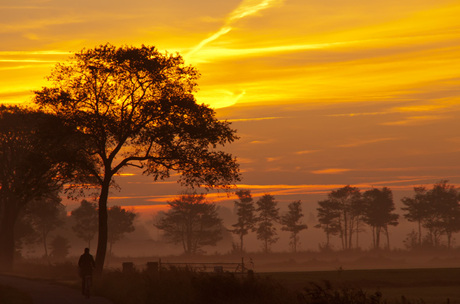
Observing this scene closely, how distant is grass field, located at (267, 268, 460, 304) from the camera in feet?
137

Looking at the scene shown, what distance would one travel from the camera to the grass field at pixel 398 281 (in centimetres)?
4172

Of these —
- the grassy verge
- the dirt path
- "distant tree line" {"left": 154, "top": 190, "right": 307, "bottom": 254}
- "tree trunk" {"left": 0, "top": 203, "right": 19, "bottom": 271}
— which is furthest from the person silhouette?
"distant tree line" {"left": 154, "top": 190, "right": 307, "bottom": 254}

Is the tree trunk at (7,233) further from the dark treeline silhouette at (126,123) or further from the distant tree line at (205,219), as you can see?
the distant tree line at (205,219)

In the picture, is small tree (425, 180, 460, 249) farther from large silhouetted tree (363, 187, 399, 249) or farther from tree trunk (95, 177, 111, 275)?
tree trunk (95, 177, 111, 275)

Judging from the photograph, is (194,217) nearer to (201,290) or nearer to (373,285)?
(373,285)

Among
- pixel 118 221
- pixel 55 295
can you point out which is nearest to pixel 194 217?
pixel 118 221

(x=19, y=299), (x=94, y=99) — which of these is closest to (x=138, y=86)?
(x=94, y=99)

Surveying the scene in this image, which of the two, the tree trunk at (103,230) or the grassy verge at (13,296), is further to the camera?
the tree trunk at (103,230)

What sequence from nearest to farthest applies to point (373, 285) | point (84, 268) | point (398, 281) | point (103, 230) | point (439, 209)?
point (84, 268), point (373, 285), point (103, 230), point (398, 281), point (439, 209)

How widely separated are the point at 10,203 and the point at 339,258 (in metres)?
62.1

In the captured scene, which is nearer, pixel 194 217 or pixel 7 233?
pixel 7 233

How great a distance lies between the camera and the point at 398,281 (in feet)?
161

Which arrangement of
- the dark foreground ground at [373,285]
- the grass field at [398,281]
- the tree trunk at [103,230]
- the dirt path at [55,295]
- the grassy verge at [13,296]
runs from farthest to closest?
the tree trunk at [103,230] < the grass field at [398,281] < the dark foreground ground at [373,285] < the dirt path at [55,295] < the grassy verge at [13,296]

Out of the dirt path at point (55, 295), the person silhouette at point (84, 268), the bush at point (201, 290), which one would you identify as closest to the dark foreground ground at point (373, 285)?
the dirt path at point (55, 295)
